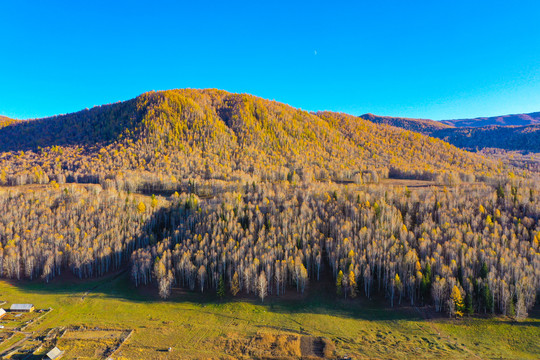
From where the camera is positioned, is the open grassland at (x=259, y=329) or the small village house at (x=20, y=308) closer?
the open grassland at (x=259, y=329)

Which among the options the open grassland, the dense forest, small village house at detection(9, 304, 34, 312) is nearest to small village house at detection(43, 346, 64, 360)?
the open grassland

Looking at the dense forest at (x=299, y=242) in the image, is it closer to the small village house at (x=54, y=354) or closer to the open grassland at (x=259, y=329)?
the open grassland at (x=259, y=329)

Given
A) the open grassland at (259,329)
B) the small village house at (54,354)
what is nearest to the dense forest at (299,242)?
the open grassland at (259,329)

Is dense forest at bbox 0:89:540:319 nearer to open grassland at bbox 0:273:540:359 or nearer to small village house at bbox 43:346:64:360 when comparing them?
open grassland at bbox 0:273:540:359

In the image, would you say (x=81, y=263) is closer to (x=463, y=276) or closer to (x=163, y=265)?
(x=163, y=265)

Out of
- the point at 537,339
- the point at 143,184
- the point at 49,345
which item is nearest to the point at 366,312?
the point at 537,339

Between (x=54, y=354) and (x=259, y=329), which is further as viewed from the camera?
(x=259, y=329)

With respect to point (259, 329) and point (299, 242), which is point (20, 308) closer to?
point (259, 329)

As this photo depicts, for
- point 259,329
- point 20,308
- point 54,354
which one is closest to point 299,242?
point 259,329

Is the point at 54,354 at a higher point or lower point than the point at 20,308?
higher
